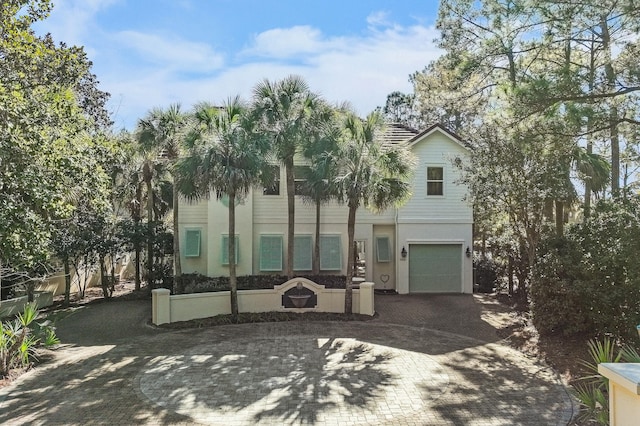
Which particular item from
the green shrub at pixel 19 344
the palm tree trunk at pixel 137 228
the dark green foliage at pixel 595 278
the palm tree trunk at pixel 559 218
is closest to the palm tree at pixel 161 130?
the palm tree trunk at pixel 137 228

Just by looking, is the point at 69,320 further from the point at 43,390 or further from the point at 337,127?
the point at 337,127

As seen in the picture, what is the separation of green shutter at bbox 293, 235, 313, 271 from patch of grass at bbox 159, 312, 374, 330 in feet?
14.6

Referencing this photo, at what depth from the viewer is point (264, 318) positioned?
49.3ft

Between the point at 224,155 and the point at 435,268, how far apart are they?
11.1 meters

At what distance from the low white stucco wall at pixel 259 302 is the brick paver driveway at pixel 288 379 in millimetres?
1241

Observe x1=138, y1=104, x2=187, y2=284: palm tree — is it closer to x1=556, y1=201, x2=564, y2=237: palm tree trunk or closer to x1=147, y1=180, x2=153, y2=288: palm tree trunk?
x1=147, y1=180, x2=153, y2=288: palm tree trunk

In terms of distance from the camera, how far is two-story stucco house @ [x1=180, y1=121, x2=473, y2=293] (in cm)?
1998

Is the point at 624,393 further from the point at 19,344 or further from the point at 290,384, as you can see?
the point at 19,344

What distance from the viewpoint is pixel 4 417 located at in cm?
753

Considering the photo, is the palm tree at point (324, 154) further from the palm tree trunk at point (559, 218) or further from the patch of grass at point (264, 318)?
the palm tree trunk at point (559, 218)

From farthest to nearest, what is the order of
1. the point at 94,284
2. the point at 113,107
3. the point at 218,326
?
the point at 94,284, the point at 113,107, the point at 218,326

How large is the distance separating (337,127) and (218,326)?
7.49 metres

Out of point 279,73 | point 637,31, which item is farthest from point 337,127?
point 637,31

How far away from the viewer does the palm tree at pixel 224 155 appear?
44.9ft
